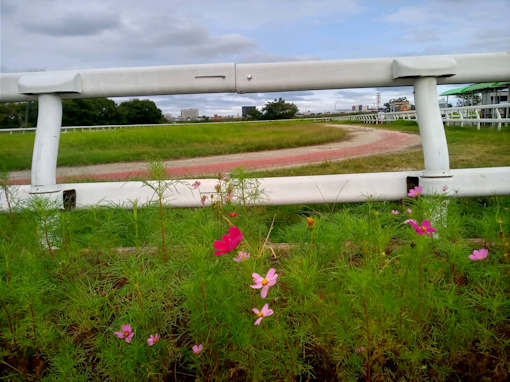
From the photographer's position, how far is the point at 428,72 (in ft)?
6.69

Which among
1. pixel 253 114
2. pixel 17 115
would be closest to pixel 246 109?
pixel 253 114

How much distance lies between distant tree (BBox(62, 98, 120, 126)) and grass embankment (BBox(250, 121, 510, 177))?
116 cm

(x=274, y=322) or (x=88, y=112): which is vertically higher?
(x=88, y=112)

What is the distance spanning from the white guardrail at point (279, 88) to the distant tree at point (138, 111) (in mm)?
582

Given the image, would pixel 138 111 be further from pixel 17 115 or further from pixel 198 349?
pixel 198 349

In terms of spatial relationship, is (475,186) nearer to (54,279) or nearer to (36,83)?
(54,279)

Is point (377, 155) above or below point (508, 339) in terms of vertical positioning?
above

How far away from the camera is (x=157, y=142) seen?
2832mm

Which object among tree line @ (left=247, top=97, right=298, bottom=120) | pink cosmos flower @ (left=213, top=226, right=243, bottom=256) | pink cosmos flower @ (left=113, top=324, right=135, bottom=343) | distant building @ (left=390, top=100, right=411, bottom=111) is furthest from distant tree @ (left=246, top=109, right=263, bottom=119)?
pink cosmos flower @ (left=113, top=324, right=135, bottom=343)

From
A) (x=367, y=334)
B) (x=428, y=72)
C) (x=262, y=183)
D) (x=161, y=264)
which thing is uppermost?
(x=428, y=72)

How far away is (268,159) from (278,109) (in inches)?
24.8

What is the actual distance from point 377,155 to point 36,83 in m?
2.57

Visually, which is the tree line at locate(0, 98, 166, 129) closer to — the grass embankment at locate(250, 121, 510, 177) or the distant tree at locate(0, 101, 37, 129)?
the distant tree at locate(0, 101, 37, 129)

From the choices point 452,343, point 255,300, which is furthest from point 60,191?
point 452,343
